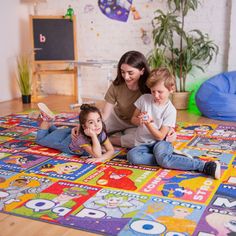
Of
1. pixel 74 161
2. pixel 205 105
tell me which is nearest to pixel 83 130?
pixel 74 161

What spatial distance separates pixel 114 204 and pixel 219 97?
2209mm

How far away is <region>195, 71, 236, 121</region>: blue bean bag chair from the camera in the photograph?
11.6ft

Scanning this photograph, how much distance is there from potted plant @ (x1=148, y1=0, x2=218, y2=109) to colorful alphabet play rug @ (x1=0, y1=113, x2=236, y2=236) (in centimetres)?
157

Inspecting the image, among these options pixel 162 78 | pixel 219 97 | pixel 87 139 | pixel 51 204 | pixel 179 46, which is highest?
pixel 179 46

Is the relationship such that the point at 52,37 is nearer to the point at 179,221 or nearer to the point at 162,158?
the point at 162,158

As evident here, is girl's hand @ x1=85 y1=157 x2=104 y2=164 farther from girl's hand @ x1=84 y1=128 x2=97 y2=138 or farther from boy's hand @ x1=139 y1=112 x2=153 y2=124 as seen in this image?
boy's hand @ x1=139 y1=112 x2=153 y2=124

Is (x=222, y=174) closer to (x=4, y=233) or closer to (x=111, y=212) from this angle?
(x=111, y=212)

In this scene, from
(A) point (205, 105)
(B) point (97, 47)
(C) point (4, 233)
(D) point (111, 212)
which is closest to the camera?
(C) point (4, 233)

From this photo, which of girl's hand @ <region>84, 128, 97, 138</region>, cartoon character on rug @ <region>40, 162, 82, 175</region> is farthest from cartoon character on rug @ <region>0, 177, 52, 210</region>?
girl's hand @ <region>84, 128, 97, 138</region>

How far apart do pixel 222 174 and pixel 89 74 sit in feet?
10.3

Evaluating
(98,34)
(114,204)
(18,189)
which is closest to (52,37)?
(98,34)

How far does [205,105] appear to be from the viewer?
3695 mm

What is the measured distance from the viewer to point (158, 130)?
2.27 meters

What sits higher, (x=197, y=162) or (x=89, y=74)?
(x=89, y=74)
